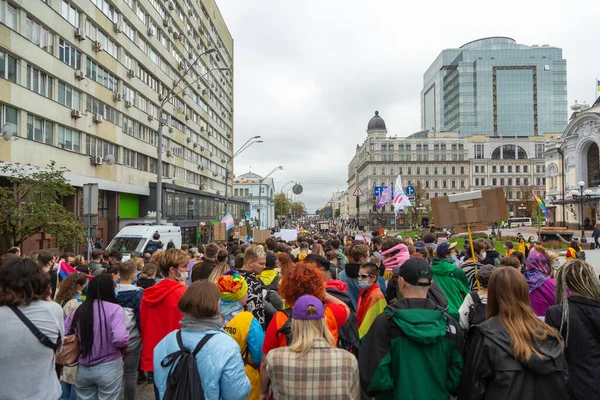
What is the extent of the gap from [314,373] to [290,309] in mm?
872

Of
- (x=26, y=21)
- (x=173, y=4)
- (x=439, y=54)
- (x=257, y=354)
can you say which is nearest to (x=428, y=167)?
(x=439, y=54)

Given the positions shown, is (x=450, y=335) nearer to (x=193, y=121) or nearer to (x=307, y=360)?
(x=307, y=360)

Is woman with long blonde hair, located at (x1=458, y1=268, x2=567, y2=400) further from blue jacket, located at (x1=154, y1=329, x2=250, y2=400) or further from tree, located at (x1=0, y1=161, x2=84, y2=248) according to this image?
tree, located at (x1=0, y1=161, x2=84, y2=248)

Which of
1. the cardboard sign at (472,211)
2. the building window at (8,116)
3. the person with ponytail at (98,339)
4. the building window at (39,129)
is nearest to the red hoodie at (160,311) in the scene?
the person with ponytail at (98,339)

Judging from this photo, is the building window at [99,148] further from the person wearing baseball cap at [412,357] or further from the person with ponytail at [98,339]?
the person wearing baseball cap at [412,357]

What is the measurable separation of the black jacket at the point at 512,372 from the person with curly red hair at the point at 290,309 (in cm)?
117

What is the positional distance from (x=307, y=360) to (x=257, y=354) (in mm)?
1009

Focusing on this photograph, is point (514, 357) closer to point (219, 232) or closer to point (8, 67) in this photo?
point (219, 232)

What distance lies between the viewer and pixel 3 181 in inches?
777

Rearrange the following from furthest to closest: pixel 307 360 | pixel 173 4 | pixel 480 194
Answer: pixel 173 4 → pixel 480 194 → pixel 307 360

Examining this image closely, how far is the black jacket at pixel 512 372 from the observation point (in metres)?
2.95

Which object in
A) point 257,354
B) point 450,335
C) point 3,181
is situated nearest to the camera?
point 450,335

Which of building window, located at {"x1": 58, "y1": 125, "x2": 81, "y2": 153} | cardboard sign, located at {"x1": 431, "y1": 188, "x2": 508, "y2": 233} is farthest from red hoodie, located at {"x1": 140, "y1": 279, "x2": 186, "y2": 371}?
building window, located at {"x1": 58, "y1": 125, "x2": 81, "y2": 153}

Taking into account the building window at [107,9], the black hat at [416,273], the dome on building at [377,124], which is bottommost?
the black hat at [416,273]
